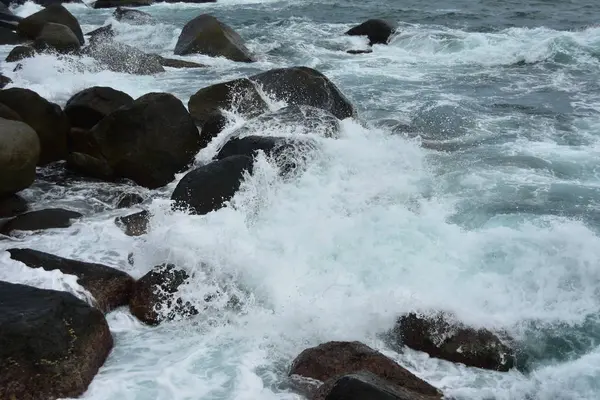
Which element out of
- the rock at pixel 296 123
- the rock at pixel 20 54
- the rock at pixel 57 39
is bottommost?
the rock at pixel 296 123

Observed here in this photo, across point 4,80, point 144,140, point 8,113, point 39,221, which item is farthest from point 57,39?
point 39,221

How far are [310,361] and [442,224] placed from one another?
2808 mm

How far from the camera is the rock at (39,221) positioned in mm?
6324

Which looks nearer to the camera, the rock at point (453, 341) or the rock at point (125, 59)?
the rock at point (453, 341)

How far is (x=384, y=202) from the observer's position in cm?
727

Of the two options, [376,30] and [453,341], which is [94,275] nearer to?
[453,341]

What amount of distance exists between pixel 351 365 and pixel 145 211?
333cm

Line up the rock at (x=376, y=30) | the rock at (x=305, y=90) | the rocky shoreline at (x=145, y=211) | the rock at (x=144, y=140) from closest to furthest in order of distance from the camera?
the rocky shoreline at (x=145, y=211) < the rock at (x=144, y=140) < the rock at (x=305, y=90) < the rock at (x=376, y=30)

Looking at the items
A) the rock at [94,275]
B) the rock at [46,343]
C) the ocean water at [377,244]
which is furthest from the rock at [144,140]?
the rock at [46,343]

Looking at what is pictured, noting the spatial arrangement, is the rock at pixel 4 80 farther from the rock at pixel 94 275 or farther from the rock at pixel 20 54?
the rock at pixel 94 275

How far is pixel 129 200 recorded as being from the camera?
7.22 metres

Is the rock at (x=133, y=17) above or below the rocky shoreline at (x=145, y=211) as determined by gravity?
above

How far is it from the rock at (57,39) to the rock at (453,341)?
429 inches

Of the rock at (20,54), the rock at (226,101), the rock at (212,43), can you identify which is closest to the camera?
the rock at (226,101)
